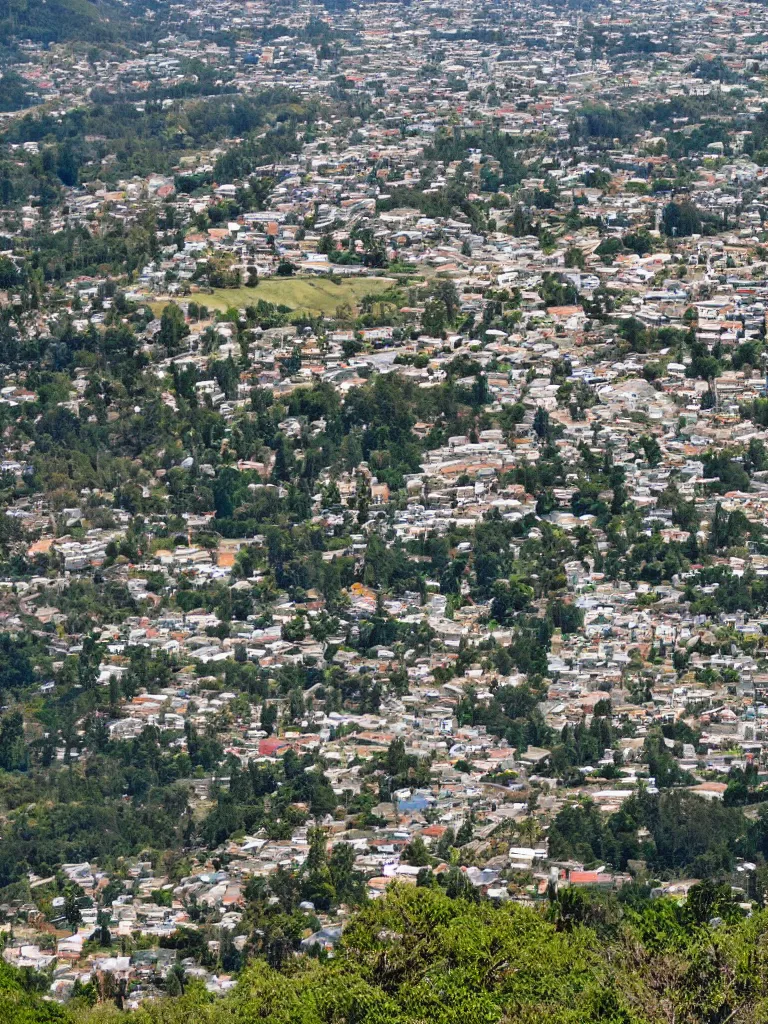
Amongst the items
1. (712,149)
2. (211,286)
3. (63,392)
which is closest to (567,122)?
(712,149)

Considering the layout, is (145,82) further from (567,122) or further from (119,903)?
(119,903)

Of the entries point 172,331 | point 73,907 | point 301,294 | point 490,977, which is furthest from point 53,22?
point 490,977

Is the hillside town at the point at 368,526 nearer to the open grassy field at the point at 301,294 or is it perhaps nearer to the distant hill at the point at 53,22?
the open grassy field at the point at 301,294

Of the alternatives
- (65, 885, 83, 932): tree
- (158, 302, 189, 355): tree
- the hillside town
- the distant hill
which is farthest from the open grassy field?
the distant hill

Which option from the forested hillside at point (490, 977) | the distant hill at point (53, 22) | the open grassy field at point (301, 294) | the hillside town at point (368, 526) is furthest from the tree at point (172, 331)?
the distant hill at point (53, 22)

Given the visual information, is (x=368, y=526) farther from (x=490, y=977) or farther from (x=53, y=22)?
(x=53, y=22)

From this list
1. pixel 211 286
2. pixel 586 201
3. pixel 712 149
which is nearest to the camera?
pixel 211 286
